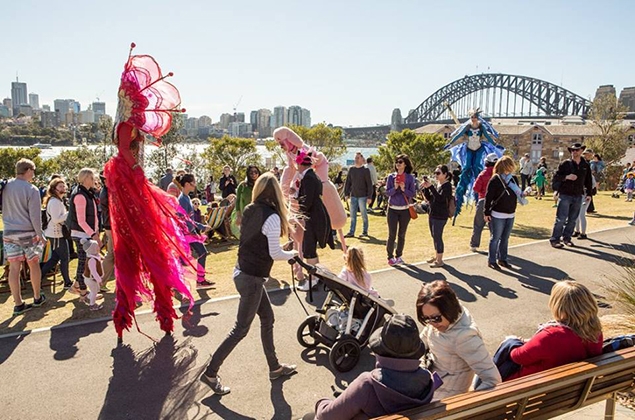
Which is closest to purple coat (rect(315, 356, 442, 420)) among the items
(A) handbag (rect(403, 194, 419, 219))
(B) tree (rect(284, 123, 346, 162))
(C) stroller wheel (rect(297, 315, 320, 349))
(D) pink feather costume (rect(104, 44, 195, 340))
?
(C) stroller wheel (rect(297, 315, 320, 349))

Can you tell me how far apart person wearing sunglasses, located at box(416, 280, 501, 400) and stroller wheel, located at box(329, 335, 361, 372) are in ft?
4.59

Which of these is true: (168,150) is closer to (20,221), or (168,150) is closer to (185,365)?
(20,221)

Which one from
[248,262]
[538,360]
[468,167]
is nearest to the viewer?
[538,360]

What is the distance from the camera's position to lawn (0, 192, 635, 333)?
5.80m

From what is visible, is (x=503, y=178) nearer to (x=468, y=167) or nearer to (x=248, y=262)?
(x=468, y=167)

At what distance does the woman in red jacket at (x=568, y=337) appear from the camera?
2.99 metres

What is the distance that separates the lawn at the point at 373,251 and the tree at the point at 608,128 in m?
→ 22.2

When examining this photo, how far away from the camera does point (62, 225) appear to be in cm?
675

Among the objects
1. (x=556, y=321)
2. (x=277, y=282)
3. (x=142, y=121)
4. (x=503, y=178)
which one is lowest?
(x=277, y=282)

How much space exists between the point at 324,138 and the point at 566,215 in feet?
108

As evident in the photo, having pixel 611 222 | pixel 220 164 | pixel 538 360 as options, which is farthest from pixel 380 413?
pixel 220 164

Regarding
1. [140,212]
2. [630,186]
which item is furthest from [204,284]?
[630,186]

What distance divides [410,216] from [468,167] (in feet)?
15.2

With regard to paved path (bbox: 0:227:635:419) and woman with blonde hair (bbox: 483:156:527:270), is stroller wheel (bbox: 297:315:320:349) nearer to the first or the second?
paved path (bbox: 0:227:635:419)
